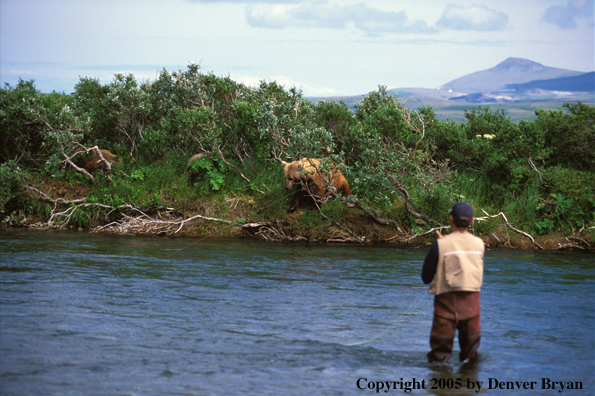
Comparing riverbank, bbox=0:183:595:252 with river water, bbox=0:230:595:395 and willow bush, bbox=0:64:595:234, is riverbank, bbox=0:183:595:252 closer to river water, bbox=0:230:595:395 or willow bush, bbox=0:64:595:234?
willow bush, bbox=0:64:595:234

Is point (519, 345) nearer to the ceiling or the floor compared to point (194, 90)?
nearer to the floor

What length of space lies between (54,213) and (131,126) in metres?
3.73

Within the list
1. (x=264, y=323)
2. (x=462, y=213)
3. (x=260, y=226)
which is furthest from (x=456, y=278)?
(x=260, y=226)

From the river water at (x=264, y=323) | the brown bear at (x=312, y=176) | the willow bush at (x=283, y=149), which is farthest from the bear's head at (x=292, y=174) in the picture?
the river water at (x=264, y=323)

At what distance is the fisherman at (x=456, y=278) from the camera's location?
21.0 ft

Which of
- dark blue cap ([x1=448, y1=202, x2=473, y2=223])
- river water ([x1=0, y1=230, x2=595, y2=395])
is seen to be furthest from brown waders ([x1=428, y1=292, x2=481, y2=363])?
dark blue cap ([x1=448, y1=202, x2=473, y2=223])

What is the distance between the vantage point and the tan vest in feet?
21.0

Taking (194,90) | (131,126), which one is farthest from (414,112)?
(131,126)

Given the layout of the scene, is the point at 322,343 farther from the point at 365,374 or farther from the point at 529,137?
the point at 529,137

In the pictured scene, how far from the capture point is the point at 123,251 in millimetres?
14383

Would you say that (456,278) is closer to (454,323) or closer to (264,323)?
(454,323)

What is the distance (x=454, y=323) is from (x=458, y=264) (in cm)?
63

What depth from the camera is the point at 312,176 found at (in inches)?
628

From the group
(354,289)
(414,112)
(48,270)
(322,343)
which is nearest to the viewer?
(322,343)
